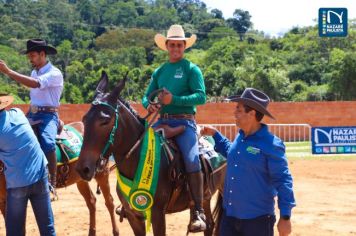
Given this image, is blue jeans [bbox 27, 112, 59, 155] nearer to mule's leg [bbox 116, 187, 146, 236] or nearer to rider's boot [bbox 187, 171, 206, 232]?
mule's leg [bbox 116, 187, 146, 236]

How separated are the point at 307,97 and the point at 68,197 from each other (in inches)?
1358

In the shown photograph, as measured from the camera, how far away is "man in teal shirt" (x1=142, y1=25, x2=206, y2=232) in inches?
286

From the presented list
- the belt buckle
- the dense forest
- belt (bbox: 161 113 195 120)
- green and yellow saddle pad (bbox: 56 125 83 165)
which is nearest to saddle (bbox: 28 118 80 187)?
green and yellow saddle pad (bbox: 56 125 83 165)

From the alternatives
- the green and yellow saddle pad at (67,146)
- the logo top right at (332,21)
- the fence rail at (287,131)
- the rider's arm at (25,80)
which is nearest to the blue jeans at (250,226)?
the rider's arm at (25,80)

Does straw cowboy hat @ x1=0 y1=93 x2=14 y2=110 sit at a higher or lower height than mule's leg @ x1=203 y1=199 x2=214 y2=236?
higher

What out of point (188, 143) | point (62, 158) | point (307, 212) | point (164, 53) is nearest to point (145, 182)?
point (188, 143)

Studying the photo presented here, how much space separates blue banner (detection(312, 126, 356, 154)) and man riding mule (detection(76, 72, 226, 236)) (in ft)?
52.9

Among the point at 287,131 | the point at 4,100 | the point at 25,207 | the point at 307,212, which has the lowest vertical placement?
the point at 287,131

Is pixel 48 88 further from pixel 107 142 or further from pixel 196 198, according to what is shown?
pixel 196 198

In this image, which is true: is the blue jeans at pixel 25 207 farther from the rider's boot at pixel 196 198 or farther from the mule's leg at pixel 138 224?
the rider's boot at pixel 196 198

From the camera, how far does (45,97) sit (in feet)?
28.2

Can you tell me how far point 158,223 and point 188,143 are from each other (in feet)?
3.47

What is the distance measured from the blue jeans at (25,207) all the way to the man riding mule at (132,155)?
730 millimetres

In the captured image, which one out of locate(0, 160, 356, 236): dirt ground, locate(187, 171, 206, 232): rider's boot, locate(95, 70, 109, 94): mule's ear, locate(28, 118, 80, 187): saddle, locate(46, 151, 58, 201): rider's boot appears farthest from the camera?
locate(0, 160, 356, 236): dirt ground
